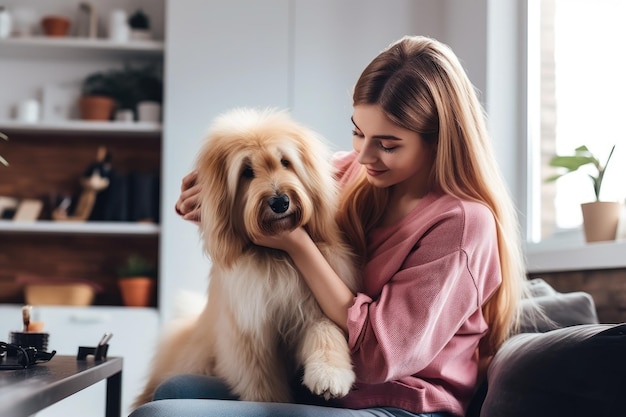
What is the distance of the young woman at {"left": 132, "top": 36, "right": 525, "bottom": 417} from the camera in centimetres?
146

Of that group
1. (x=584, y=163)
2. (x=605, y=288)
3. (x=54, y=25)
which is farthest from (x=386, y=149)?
(x=54, y=25)

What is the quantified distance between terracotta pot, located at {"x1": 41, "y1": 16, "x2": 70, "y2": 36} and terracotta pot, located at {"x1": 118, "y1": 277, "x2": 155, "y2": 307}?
124 centimetres

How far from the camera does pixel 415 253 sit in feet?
5.06

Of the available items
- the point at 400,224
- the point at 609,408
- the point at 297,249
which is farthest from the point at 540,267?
the point at 609,408

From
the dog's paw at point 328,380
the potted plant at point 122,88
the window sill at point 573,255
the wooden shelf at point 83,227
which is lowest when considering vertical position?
the dog's paw at point 328,380

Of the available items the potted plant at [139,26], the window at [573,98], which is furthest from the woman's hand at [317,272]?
the potted plant at [139,26]

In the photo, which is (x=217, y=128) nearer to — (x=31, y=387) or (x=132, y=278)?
(x=31, y=387)

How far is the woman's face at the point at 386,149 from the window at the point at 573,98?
1222 mm

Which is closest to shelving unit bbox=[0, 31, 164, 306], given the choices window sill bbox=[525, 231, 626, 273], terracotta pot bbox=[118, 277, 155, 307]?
terracotta pot bbox=[118, 277, 155, 307]

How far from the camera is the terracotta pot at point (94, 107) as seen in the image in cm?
380

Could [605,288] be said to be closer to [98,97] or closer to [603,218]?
[603,218]

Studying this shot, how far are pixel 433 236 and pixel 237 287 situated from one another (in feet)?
1.31

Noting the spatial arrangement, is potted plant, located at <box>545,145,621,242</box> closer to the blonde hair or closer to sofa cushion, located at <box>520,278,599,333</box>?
sofa cushion, located at <box>520,278,599,333</box>

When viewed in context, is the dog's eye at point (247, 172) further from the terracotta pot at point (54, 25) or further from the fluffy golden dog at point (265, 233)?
the terracotta pot at point (54, 25)
